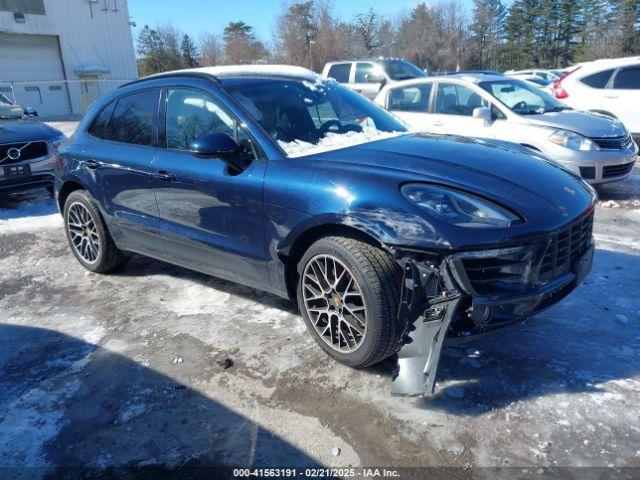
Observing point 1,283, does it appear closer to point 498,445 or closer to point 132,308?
point 132,308

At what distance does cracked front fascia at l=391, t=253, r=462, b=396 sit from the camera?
8.46ft

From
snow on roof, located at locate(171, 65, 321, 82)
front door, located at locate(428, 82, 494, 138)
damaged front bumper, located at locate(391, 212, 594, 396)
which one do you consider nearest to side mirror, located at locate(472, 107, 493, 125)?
front door, located at locate(428, 82, 494, 138)

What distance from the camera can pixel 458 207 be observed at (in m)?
2.70

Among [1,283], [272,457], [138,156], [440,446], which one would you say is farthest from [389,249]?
[1,283]

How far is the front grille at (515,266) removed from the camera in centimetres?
260

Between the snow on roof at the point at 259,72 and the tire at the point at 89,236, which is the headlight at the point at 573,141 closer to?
the snow on roof at the point at 259,72

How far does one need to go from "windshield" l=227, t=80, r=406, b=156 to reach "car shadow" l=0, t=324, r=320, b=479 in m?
1.66

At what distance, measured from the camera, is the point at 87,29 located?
26.1 metres

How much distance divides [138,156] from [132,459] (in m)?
2.38

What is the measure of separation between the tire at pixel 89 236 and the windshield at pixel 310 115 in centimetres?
194

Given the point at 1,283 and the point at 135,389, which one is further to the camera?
the point at 1,283

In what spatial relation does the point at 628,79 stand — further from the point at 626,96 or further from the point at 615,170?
the point at 615,170

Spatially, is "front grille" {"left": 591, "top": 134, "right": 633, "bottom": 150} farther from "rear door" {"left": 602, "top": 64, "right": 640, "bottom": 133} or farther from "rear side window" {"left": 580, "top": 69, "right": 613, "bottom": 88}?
"rear side window" {"left": 580, "top": 69, "right": 613, "bottom": 88}

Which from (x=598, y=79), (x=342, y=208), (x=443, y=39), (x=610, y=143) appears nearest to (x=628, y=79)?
(x=598, y=79)
